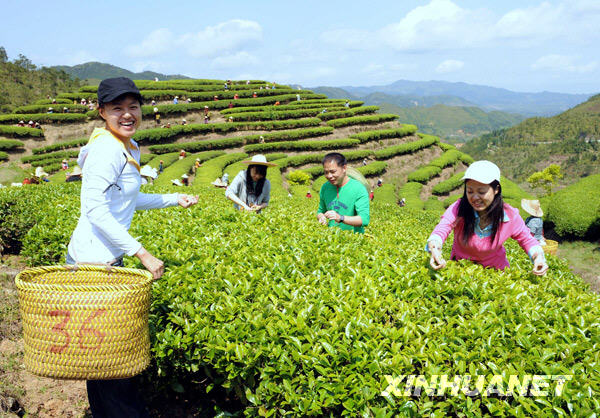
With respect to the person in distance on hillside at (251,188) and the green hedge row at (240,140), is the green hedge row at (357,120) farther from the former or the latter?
the person in distance on hillside at (251,188)

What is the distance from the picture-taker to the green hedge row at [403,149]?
34.1 meters

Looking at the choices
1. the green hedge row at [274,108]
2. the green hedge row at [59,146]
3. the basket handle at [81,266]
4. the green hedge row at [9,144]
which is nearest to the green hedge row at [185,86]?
the green hedge row at [274,108]

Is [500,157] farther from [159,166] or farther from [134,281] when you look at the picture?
[134,281]

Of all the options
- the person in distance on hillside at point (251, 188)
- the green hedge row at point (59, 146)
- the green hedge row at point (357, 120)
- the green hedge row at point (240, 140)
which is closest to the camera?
the person in distance on hillside at point (251, 188)


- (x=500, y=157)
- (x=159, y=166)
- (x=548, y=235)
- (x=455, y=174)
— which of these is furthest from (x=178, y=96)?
(x=500, y=157)

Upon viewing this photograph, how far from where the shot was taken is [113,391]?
2564 millimetres

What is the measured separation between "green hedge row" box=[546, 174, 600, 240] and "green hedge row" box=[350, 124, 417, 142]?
21.0m

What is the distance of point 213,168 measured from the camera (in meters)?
26.3

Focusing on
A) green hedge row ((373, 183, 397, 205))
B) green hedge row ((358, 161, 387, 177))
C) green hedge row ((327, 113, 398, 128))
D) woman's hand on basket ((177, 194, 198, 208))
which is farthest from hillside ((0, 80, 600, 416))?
green hedge row ((327, 113, 398, 128))

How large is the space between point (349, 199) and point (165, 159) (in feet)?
86.8

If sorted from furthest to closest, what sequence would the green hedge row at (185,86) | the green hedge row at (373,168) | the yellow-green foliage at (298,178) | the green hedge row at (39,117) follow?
the green hedge row at (185,86), the green hedge row at (39,117), the green hedge row at (373,168), the yellow-green foliage at (298,178)

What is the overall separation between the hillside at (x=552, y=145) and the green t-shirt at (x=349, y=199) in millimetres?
80346

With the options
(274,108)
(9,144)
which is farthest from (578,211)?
(9,144)

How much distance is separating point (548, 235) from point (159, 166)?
23254mm
